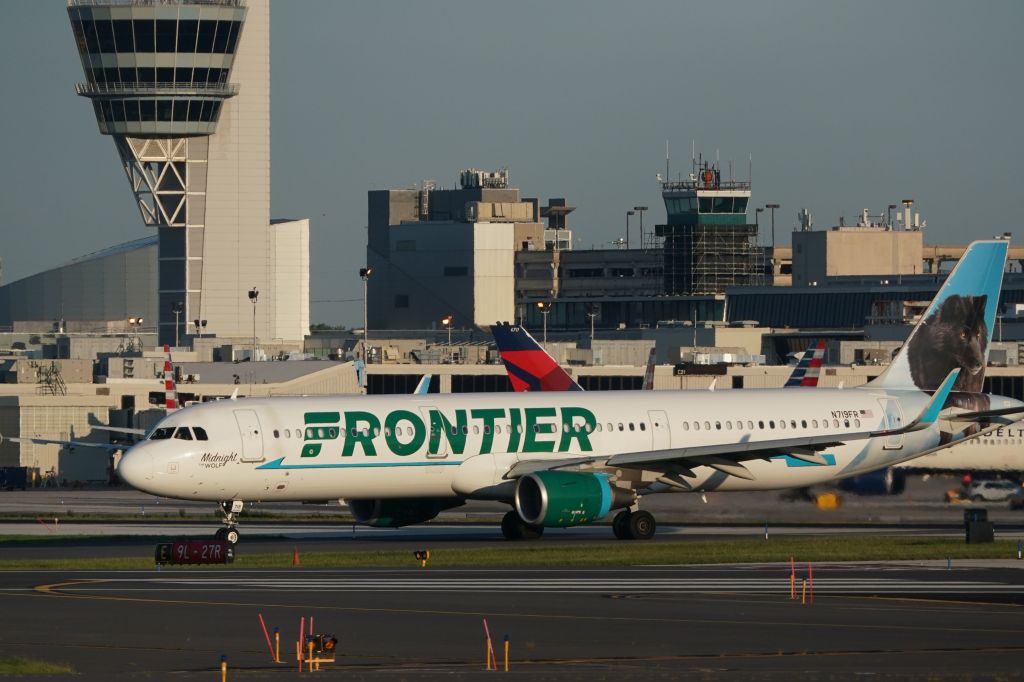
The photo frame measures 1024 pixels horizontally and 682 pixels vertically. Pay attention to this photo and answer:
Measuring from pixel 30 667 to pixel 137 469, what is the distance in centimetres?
2285

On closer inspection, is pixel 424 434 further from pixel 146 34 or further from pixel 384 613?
pixel 146 34

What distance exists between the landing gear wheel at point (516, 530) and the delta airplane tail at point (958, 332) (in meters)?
13.4

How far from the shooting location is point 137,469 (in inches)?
1929

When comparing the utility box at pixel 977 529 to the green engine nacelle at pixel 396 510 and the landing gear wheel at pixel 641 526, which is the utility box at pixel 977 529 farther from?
the green engine nacelle at pixel 396 510

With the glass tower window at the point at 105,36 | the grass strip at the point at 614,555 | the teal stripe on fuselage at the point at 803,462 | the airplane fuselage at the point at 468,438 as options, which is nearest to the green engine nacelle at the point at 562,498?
the grass strip at the point at 614,555

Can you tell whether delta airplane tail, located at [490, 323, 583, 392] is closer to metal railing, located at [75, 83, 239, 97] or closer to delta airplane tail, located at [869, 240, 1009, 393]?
delta airplane tail, located at [869, 240, 1009, 393]

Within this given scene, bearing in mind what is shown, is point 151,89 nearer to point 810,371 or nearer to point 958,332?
point 810,371

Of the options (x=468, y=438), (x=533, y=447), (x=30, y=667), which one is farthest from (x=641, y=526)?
(x=30, y=667)

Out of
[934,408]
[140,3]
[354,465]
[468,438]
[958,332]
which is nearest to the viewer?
[354,465]

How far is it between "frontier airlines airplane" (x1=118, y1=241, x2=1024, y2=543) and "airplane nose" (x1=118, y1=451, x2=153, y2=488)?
0.04 m

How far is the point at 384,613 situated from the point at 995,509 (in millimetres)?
31859

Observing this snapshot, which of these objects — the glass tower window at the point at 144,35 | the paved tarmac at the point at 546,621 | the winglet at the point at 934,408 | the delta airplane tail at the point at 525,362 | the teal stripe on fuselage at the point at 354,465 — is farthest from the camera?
the glass tower window at the point at 144,35

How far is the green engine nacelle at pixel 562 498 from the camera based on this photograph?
5012 cm

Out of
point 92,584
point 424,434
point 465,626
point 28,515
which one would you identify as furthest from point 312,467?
point 28,515
